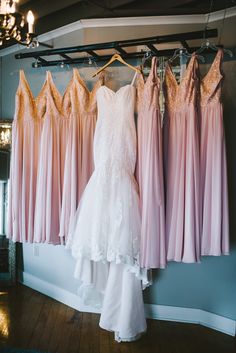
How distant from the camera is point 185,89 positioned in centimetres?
266

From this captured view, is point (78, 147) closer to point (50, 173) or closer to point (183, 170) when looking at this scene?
point (50, 173)

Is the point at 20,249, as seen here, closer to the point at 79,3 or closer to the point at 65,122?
→ the point at 65,122

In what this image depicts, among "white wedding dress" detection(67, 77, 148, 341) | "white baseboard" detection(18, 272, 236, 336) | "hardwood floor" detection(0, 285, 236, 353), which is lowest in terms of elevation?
"hardwood floor" detection(0, 285, 236, 353)

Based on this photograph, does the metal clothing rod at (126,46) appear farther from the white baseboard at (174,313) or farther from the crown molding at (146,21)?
the white baseboard at (174,313)

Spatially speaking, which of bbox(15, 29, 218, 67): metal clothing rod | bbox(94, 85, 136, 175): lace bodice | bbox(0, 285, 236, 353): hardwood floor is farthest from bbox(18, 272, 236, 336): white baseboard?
bbox(15, 29, 218, 67): metal clothing rod

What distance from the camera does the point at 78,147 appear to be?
9.91 feet

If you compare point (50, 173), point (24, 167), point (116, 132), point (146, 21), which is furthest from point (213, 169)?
point (24, 167)

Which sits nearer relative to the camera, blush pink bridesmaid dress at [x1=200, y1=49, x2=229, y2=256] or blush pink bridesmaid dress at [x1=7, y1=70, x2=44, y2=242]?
blush pink bridesmaid dress at [x1=200, y1=49, x2=229, y2=256]

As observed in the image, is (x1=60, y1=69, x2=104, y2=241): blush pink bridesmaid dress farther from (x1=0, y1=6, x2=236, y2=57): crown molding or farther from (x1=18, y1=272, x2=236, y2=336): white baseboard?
(x1=18, y1=272, x2=236, y2=336): white baseboard

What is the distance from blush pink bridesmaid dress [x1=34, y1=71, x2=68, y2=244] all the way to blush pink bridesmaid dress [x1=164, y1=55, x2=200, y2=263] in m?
0.91

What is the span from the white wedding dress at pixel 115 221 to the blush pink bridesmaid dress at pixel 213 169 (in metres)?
0.48

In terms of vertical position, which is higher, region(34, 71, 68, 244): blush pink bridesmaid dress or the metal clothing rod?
the metal clothing rod

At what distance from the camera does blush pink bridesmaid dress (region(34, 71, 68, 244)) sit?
309 cm

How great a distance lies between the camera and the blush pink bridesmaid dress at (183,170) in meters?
2.59
